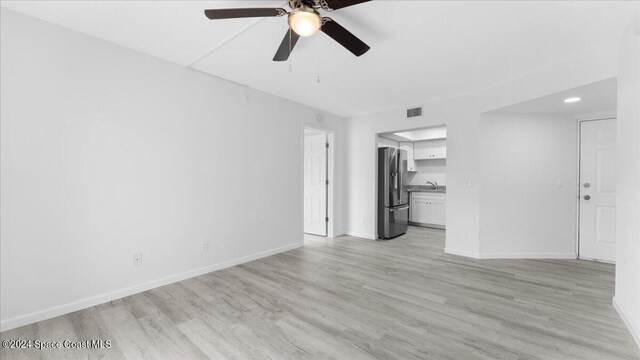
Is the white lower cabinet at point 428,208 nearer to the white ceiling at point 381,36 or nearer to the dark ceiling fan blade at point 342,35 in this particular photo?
the white ceiling at point 381,36

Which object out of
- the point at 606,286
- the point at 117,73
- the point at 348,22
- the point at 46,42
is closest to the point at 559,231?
the point at 606,286

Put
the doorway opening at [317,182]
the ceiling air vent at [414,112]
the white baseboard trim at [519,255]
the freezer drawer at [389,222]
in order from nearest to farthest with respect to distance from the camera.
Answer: the white baseboard trim at [519,255]
the ceiling air vent at [414,112]
the freezer drawer at [389,222]
the doorway opening at [317,182]

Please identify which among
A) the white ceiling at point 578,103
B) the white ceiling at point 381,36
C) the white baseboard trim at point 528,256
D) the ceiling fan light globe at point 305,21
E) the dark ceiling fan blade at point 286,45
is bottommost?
the white baseboard trim at point 528,256

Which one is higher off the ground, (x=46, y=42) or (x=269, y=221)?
(x=46, y=42)

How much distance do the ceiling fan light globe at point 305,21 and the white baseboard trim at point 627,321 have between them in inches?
120

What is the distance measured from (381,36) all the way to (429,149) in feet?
15.4

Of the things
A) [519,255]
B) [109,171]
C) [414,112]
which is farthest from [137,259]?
[519,255]

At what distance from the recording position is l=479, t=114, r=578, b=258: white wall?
12.7 feet

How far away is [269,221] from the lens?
395cm

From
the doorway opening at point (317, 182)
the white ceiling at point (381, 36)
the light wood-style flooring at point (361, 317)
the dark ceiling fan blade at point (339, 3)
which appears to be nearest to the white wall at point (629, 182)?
the light wood-style flooring at point (361, 317)

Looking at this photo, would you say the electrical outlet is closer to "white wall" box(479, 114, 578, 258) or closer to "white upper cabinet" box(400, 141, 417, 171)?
"white wall" box(479, 114, 578, 258)

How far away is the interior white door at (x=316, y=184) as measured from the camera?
17.0 ft

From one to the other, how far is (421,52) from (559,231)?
11.2ft

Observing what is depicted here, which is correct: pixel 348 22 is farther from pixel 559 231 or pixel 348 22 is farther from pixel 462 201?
pixel 559 231
